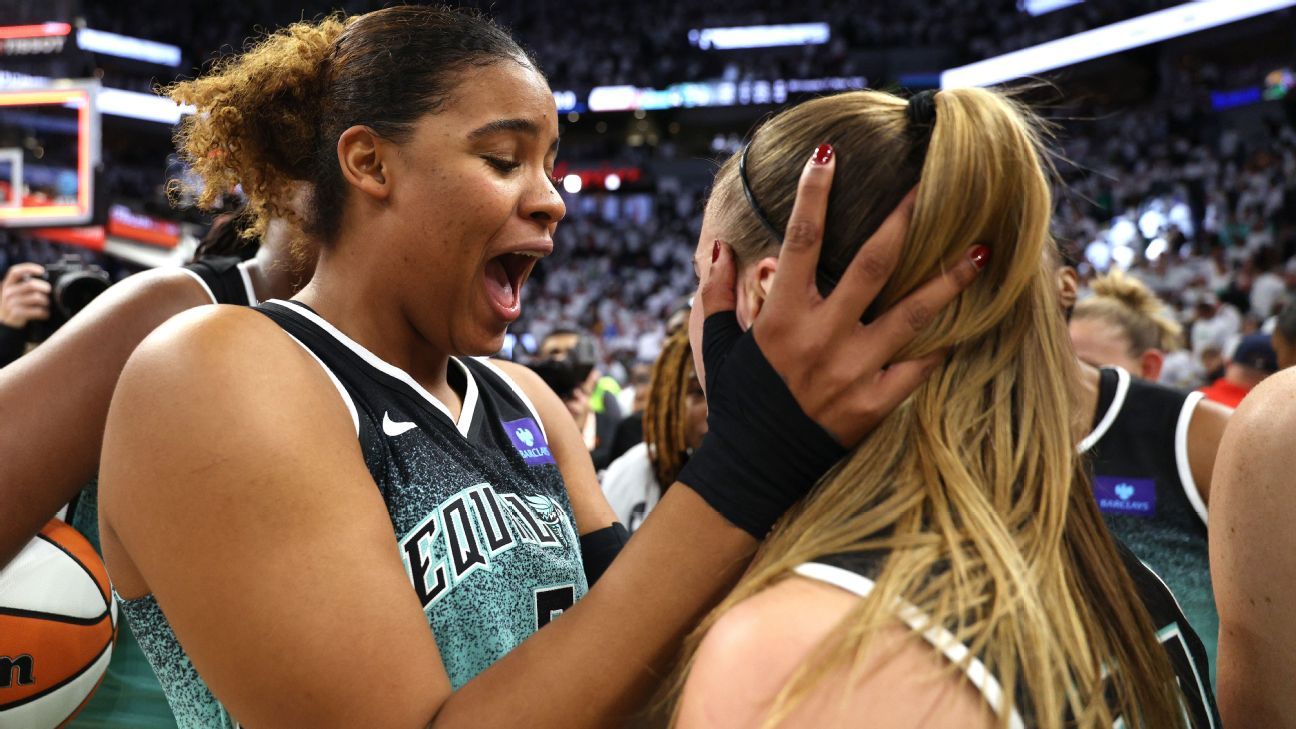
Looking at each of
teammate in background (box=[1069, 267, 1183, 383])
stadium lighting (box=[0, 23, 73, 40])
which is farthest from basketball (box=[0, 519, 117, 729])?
stadium lighting (box=[0, 23, 73, 40])

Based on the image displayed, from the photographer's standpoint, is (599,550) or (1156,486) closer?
(599,550)

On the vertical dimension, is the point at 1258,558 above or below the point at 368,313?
below

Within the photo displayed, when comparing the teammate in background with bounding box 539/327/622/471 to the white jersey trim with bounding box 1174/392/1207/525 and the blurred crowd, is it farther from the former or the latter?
the blurred crowd

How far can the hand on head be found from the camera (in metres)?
2.44

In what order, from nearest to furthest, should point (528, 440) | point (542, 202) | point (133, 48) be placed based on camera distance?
point (542, 202), point (528, 440), point (133, 48)

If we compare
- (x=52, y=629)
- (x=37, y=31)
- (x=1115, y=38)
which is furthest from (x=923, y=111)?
(x=1115, y=38)

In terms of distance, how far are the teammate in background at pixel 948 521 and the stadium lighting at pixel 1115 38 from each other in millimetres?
19675

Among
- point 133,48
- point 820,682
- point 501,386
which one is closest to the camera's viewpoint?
point 820,682

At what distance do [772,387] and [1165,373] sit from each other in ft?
30.8

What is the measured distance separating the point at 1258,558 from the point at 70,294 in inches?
93.4

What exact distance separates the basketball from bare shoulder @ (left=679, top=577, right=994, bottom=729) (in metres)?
1.33

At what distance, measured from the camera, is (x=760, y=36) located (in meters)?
26.8

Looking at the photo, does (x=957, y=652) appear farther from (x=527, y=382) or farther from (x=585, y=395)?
(x=585, y=395)

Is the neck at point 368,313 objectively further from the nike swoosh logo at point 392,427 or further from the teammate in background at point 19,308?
the teammate in background at point 19,308
